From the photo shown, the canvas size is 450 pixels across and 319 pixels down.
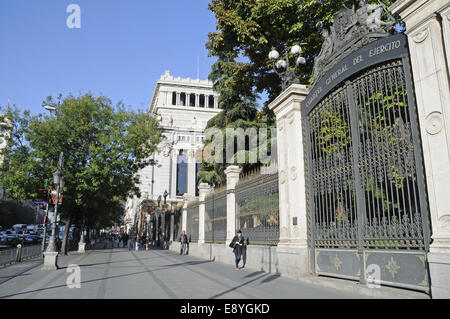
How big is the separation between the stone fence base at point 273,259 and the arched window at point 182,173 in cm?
5281

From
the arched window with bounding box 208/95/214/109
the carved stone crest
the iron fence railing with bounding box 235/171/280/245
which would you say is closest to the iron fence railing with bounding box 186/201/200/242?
the iron fence railing with bounding box 235/171/280/245

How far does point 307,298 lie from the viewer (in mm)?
7066

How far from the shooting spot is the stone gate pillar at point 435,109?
19.0 feet

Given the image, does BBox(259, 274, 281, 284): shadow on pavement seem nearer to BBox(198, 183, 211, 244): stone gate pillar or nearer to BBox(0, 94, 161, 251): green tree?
BBox(198, 183, 211, 244): stone gate pillar

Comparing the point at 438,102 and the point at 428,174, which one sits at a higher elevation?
the point at 438,102

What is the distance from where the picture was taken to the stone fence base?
31.6ft

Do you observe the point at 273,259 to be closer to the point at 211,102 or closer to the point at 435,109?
the point at 435,109

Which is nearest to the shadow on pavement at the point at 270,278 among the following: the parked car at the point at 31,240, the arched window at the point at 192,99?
the parked car at the point at 31,240

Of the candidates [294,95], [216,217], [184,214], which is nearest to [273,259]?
[294,95]

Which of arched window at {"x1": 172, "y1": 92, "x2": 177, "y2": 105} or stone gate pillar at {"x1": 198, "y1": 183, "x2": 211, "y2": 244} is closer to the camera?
stone gate pillar at {"x1": 198, "y1": 183, "x2": 211, "y2": 244}
